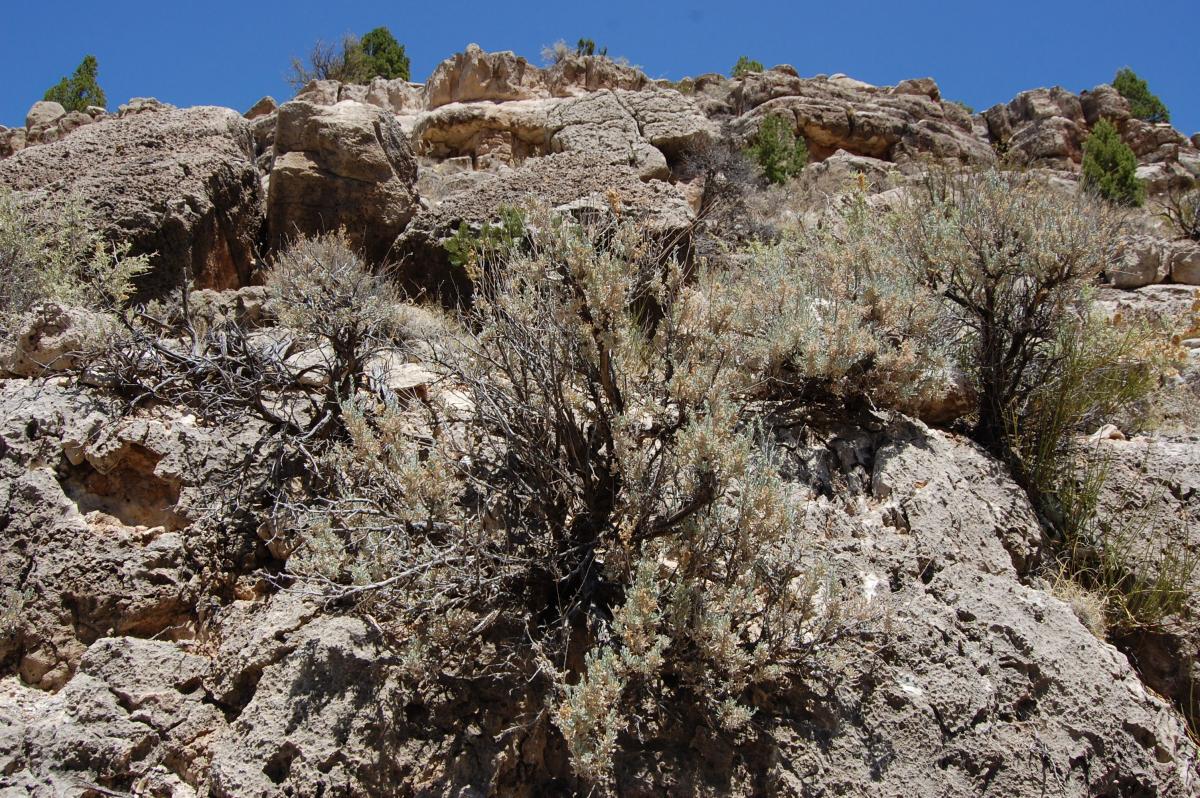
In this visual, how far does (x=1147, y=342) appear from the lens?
16.0 feet

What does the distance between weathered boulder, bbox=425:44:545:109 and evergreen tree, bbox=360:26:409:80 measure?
6.99 m

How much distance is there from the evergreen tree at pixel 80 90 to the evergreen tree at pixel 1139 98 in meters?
24.8

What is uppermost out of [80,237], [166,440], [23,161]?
[23,161]

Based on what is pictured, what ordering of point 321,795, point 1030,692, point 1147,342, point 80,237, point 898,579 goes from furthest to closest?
1. point 80,237
2. point 1147,342
3. point 898,579
4. point 1030,692
5. point 321,795

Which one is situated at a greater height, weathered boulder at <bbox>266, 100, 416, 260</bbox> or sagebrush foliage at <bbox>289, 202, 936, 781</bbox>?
weathered boulder at <bbox>266, 100, 416, 260</bbox>

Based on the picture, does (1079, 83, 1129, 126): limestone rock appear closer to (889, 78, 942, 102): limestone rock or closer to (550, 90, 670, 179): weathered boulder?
(889, 78, 942, 102): limestone rock

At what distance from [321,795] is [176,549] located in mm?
1435

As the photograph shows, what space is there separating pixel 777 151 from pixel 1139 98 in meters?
15.2

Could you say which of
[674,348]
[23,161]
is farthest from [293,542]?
[23,161]

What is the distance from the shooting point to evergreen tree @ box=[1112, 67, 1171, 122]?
21.6m

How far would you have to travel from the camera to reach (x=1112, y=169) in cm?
1416

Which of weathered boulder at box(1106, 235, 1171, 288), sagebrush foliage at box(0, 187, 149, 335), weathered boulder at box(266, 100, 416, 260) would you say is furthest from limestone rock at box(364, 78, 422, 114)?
weathered boulder at box(1106, 235, 1171, 288)

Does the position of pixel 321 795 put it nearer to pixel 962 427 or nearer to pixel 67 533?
pixel 67 533

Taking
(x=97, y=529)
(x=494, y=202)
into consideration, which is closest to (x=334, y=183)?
(x=494, y=202)
